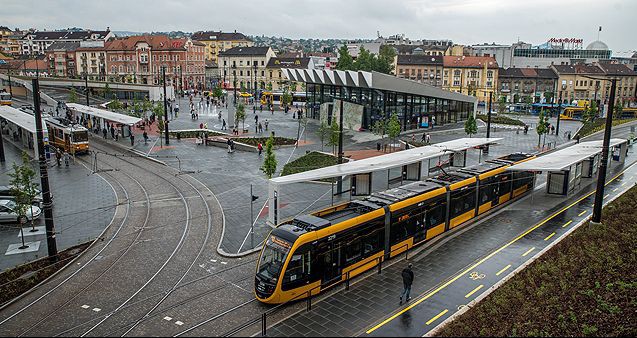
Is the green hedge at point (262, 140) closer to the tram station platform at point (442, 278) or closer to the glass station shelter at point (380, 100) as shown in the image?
the glass station shelter at point (380, 100)

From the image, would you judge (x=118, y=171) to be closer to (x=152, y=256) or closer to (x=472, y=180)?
(x=152, y=256)

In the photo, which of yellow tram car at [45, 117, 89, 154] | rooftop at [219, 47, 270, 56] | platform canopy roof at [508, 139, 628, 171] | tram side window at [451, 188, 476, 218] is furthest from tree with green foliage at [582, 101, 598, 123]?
rooftop at [219, 47, 270, 56]

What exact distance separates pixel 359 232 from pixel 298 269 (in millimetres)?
3077

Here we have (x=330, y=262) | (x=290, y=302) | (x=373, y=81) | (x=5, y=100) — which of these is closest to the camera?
(x=290, y=302)

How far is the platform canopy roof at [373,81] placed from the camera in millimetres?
50906

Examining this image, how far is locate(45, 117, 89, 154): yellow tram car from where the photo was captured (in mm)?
42188

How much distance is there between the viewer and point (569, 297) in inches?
640

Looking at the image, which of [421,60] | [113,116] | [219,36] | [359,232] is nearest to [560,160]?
[359,232]

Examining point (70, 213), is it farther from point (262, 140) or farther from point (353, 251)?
point (262, 140)

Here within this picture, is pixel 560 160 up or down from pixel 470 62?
down

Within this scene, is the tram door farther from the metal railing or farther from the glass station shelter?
the glass station shelter

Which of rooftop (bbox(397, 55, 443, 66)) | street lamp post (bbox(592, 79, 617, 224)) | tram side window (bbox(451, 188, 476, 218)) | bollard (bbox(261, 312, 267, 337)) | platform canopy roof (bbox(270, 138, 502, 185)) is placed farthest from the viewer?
rooftop (bbox(397, 55, 443, 66))

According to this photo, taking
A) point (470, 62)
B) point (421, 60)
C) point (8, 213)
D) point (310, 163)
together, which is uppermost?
point (421, 60)

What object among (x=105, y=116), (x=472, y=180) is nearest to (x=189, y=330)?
(x=472, y=180)
